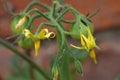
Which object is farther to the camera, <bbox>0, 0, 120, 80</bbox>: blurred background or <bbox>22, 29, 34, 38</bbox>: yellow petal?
<bbox>0, 0, 120, 80</bbox>: blurred background

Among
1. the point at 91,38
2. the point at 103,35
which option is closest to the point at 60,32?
the point at 91,38

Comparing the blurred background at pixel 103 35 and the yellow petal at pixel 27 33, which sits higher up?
the yellow petal at pixel 27 33

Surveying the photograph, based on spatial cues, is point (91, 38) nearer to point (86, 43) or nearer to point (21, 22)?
point (86, 43)

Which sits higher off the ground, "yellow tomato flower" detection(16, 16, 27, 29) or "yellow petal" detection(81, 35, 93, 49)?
"yellow tomato flower" detection(16, 16, 27, 29)

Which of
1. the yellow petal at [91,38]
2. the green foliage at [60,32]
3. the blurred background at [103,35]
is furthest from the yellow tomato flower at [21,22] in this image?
the blurred background at [103,35]

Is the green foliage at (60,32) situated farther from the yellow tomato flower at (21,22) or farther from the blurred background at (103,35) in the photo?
the blurred background at (103,35)

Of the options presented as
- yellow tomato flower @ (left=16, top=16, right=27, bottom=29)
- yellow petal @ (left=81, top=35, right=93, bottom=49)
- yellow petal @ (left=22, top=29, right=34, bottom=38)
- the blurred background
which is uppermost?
yellow tomato flower @ (left=16, top=16, right=27, bottom=29)

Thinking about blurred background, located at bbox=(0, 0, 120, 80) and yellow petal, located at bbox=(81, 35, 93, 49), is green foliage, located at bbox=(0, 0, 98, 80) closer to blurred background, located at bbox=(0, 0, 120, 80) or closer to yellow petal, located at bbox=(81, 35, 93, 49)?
yellow petal, located at bbox=(81, 35, 93, 49)

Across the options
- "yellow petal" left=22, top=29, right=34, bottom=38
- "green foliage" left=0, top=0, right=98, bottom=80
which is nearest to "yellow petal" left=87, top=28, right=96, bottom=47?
"green foliage" left=0, top=0, right=98, bottom=80

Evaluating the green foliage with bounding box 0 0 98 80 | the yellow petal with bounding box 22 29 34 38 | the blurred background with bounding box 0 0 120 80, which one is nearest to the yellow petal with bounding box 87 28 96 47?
the green foliage with bounding box 0 0 98 80

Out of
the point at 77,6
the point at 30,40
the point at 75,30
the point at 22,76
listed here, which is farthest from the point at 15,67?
the point at 75,30

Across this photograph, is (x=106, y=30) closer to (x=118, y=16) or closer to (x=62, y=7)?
(x=118, y=16)
